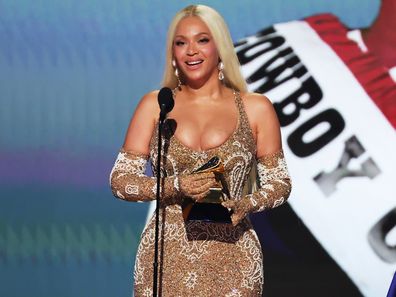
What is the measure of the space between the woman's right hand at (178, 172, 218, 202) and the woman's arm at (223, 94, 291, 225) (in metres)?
0.16

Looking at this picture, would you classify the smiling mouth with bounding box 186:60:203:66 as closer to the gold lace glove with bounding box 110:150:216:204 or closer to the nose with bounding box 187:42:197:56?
the nose with bounding box 187:42:197:56

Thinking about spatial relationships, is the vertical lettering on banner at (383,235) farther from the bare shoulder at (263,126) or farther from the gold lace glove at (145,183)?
the gold lace glove at (145,183)

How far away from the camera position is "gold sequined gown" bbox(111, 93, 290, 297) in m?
2.82

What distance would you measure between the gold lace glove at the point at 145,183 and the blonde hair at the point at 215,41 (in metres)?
0.27

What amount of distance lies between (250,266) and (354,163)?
4.99 feet

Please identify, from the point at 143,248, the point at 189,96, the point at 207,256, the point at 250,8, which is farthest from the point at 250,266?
the point at 250,8

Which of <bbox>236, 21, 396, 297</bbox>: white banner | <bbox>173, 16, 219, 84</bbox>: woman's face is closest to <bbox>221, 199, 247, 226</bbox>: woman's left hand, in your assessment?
<bbox>173, 16, 219, 84</bbox>: woman's face

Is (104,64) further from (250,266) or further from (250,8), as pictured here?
(250,266)

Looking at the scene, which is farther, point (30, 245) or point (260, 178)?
point (30, 245)

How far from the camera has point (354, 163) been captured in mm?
4250

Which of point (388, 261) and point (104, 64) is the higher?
point (104, 64)

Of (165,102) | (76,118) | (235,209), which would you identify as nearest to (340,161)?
(76,118)

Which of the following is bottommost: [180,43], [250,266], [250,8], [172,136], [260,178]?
[250,266]

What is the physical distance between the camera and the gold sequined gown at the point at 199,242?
2.82 meters
